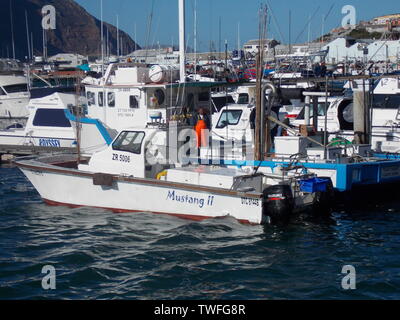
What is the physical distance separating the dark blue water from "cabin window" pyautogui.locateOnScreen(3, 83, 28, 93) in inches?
796

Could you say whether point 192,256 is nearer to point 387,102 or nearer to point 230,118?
point 230,118

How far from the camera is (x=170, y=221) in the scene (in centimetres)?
1326

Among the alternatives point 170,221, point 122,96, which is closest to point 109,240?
point 170,221

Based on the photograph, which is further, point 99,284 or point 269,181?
point 269,181

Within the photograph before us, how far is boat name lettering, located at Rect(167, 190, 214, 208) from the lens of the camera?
42.4 ft

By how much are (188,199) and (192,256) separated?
2.32 meters

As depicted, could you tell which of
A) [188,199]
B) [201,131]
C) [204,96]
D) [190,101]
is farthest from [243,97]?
[188,199]

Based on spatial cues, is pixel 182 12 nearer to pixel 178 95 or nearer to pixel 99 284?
pixel 178 95

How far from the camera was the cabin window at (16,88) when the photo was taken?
3338 centimetres

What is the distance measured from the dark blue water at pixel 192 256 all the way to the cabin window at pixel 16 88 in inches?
796

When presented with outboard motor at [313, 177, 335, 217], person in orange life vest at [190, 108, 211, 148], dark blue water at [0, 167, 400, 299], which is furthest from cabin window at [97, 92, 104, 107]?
outboard motor at [313, 177, 335, 217]

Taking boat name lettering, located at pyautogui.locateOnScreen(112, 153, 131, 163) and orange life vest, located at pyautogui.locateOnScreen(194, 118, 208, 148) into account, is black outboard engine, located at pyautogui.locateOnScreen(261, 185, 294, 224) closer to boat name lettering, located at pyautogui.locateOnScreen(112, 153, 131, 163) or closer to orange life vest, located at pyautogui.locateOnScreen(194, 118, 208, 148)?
orange life vest, located at pyautogui.locateOnScreen(194, 118, 208, 148)
